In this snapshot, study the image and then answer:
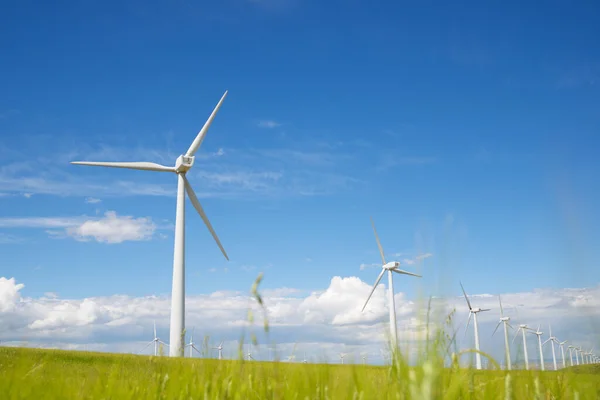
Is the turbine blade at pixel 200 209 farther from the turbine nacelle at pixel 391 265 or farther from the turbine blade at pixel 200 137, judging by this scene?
the turbine nacelle at pixel 391 265

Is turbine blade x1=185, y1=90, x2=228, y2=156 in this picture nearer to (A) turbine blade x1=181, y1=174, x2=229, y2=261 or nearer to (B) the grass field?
(A) turbine blade x1=181, y1=174, x2=229, y2=261

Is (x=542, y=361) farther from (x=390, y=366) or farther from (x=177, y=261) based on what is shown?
(x=177, y=261)

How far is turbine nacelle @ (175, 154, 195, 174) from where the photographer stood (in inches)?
2258

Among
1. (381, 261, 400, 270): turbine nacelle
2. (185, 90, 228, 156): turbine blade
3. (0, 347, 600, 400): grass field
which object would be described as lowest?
(0, 347, 600, 400): grass field

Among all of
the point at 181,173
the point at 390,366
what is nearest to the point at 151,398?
the point at 390,366

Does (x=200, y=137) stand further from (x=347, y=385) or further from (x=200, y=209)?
(x=347, y=385)

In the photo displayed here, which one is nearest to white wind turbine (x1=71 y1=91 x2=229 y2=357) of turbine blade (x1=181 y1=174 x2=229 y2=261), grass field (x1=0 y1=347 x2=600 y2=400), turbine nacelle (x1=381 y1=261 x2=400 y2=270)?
turbine blade (x1=181 y1=174 x2=229 y2=261)

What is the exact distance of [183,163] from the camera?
5747 centimetres

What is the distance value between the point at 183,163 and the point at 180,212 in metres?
6.79

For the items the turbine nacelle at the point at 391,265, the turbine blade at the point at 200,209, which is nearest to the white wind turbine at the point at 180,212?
the turbine blade at the point at 200,209

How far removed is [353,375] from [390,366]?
48 centimetres

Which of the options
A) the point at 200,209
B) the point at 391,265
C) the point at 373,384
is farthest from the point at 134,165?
the point at 373,384

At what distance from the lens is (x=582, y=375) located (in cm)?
427

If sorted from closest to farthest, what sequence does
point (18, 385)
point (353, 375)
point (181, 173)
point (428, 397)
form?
point (428, 397) → point (353, 375) → point (18, 385) → point (181, 173)
